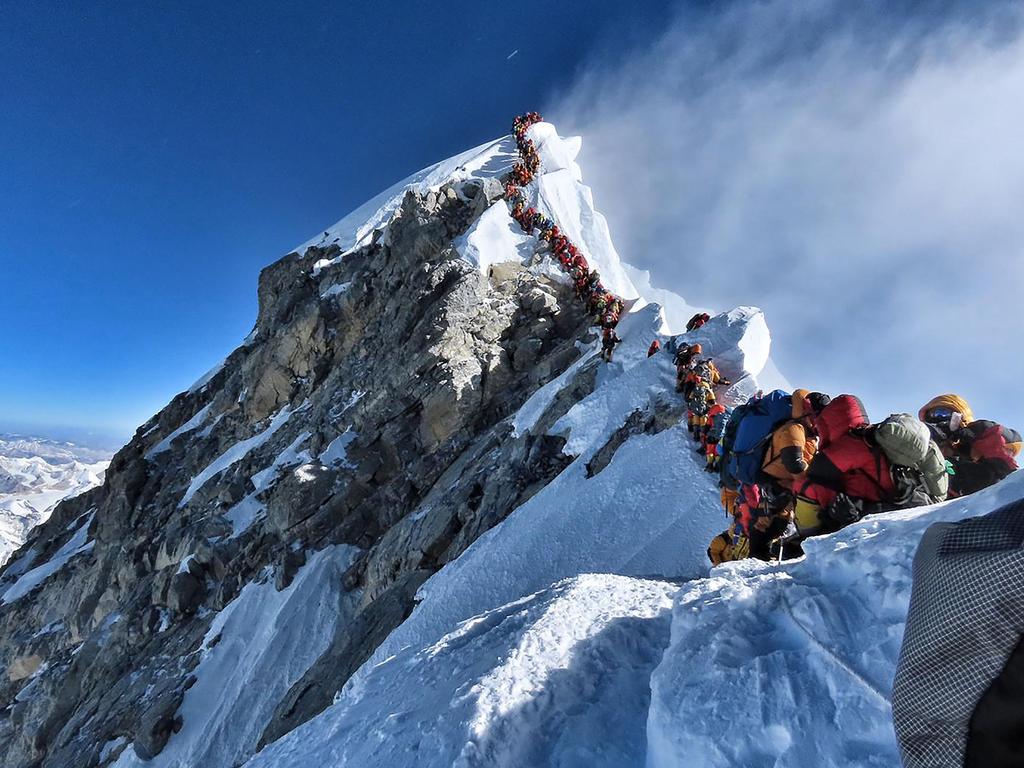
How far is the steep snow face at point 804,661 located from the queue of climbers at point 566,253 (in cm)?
1308

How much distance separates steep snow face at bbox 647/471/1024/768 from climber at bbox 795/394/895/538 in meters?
0.95

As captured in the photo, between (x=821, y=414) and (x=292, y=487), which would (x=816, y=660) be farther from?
(x=292, y=487)

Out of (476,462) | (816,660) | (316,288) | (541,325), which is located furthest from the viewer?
(316,288)

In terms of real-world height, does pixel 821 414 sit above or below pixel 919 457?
above

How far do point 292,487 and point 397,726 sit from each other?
20.2 m

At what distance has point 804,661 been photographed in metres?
2.96

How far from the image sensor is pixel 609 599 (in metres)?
5.09

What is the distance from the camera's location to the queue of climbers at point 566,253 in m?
19.6

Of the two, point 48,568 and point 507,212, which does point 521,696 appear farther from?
point 48,568

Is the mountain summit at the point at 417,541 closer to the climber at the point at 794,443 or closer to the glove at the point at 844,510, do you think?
the glove at the point at 844,510

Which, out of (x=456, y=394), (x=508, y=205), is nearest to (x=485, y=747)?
(x=456, y=394)

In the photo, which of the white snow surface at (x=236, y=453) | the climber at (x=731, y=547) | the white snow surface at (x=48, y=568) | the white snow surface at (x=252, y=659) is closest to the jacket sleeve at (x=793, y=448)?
the climber at (x=731, y=547)

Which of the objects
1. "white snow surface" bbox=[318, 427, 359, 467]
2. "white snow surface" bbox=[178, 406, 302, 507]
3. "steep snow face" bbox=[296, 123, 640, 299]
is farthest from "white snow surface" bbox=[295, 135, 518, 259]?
"white snow surface" bbox=[318, 427, 359, 467]

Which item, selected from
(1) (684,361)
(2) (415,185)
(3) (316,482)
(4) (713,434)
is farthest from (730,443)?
(2) (415,185)
